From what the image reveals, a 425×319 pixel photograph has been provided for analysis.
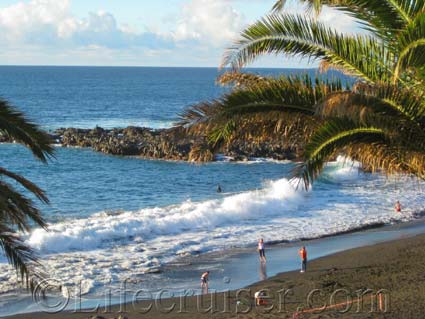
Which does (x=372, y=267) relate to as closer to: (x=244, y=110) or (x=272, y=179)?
(x=244, y=110)

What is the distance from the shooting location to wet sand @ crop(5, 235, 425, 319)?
14.0 meters

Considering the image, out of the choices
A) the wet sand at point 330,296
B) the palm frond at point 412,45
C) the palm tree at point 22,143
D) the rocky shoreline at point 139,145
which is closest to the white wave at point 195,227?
the wet sand at point 330,296

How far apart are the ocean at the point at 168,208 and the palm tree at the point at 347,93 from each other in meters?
2.87

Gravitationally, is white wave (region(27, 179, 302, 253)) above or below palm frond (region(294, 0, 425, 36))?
below

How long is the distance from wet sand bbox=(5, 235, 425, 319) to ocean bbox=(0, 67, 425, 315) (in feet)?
8.73

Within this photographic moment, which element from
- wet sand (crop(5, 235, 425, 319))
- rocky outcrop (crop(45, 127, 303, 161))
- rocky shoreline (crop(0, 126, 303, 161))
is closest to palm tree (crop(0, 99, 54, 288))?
wet sand (crop(5, 235, 425, 319))

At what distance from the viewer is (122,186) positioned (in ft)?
135

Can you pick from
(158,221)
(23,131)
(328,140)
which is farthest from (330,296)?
(158,221)

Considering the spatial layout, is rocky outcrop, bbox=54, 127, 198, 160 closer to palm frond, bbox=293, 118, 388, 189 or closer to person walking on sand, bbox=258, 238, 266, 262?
person walking on sand, bbox=258, 238, 266, 262

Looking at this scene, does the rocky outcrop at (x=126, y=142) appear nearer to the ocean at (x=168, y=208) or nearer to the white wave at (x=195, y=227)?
the ocean at (x=168, y=208)

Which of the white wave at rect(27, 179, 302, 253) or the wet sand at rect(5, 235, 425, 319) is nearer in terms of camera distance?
the wet sand at rect(5, 235, 425, 319)

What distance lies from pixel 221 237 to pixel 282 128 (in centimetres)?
1911

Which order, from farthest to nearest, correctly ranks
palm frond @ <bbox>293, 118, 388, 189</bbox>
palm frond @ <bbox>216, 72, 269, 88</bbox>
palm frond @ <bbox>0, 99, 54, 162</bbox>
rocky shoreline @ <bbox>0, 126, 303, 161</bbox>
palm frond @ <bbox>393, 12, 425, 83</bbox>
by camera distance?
rocky shoreline @ <bbox>0, 126, 303, 161</bbox>
palm frond @ <bbox>216, 72, 269, 88</bbox>
palm frond @ <bbox>0, 99, 54, 162</bbox>
palm frond @ <bbox>293, 118, 388, 189</bbox>
palm frond @ <bbox>393, 12, 425, 83</bbox>

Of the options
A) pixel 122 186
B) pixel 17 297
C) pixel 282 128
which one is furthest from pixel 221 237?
pixel 282 128
